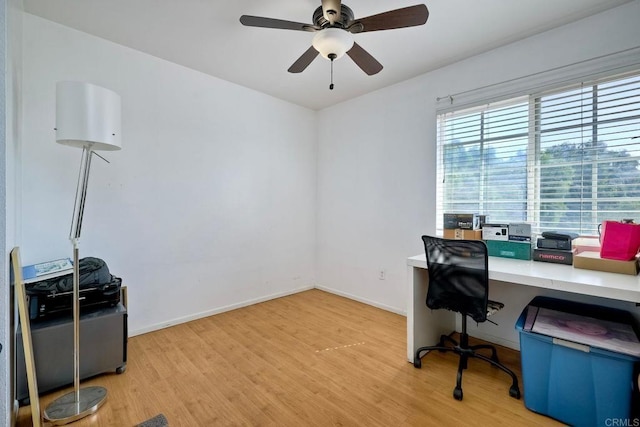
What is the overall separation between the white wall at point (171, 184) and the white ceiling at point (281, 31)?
273 mm

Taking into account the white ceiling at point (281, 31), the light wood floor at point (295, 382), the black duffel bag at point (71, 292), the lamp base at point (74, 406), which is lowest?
the light wood floor at point (295, 382)

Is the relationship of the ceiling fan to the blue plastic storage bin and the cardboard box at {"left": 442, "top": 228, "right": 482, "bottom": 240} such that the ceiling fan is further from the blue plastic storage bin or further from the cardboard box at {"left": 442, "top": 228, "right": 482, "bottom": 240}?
the blue plastic storage bin

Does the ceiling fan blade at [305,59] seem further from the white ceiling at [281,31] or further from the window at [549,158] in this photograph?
the window at [549,158]

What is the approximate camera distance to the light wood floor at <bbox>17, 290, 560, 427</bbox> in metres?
1.63

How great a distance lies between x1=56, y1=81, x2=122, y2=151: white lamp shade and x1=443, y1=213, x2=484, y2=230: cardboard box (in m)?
2.68

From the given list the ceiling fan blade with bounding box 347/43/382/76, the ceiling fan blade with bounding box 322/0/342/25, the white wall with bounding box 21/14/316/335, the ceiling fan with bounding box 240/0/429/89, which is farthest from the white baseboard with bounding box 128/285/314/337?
the ceiling fan blade with bounding box 322/0/342/25

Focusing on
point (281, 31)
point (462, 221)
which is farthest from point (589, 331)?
point (281, 31)

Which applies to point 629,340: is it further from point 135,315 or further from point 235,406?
point 135,315

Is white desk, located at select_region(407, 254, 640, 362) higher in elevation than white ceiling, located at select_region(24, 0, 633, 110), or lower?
lower

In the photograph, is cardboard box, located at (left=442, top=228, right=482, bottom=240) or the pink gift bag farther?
cardboard box, located at (left=442, top=228, right=482, bottom=240)

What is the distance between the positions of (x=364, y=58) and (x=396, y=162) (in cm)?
145

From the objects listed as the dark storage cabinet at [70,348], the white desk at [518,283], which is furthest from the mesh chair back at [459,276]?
the dark storage cabinet at [70,348]

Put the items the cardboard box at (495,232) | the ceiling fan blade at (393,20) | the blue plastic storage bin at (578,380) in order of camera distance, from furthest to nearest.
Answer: the cardboard box at (495,232) → the ceiling fan blade at (393,20) → the blue plastic storage bin at (578,380)

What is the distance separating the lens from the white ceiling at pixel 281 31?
1.96 meters
